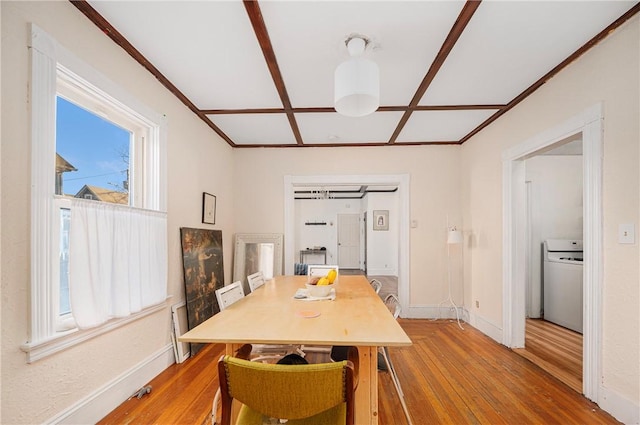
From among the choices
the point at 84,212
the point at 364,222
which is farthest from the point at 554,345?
the point at 364,222

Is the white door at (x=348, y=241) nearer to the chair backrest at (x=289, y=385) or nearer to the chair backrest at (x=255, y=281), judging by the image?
the chair backrest at (x=255, y=281)

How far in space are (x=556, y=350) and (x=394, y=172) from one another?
2.85 m

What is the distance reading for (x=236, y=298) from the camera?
2.38 m

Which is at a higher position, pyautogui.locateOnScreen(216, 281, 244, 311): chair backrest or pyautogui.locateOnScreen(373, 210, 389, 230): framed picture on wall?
pyautogui.locateOnScreen(373, 210, 389, 230): framed picture on wall

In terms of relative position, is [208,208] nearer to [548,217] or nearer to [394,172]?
[394,172]

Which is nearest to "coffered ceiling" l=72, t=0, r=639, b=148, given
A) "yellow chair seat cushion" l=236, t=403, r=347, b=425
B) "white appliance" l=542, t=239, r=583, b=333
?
"yellow chair seat cushion" l=236, t=403, r=347, b=425

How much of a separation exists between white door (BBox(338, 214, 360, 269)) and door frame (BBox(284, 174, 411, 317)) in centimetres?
576

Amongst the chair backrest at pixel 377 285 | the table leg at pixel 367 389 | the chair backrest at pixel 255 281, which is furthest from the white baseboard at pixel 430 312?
the table leg at pixel 367 389

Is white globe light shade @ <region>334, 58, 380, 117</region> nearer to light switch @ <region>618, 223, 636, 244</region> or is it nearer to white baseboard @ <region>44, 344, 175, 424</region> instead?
light switch @ <region>618, 223, 636, 244</region>

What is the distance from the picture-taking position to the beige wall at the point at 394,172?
446 cm

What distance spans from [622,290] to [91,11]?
383cm

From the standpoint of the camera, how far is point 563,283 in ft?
12.9

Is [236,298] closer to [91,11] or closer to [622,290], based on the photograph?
[91,11]

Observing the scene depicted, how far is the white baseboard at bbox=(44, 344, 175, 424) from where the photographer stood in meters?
1.75
